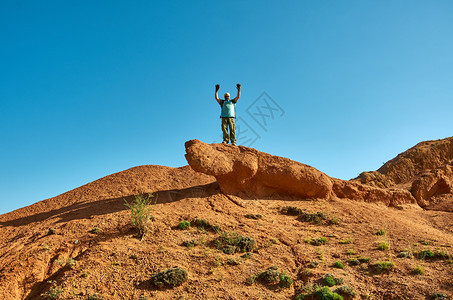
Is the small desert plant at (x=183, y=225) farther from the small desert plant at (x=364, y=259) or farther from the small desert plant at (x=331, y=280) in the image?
the small desert plant at (x=364, y=259)

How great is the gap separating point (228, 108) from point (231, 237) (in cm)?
635

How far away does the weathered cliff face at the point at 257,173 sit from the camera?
1309 centimetres

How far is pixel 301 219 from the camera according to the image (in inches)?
513

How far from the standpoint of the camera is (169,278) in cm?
820

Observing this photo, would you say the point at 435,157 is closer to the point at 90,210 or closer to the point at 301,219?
the point at 301,219

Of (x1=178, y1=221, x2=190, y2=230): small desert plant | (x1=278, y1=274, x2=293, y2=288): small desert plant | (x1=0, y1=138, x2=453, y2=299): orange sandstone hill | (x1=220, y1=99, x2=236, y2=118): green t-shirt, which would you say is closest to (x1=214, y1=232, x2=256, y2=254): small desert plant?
(x1=0, y1=138, x2=453, y2=299): orange sandstone hill

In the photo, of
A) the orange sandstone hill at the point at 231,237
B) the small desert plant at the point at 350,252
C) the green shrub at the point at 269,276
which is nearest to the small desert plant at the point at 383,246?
the orange sandstone hill at the point at 231,237

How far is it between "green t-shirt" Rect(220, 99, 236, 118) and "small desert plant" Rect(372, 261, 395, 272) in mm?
8454

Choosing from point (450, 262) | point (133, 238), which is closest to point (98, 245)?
point (133, 238)

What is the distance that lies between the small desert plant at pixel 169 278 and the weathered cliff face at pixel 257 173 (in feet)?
16.4

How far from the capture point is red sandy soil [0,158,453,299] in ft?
27.0

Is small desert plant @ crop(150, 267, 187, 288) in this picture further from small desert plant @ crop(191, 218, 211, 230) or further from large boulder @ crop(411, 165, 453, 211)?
large boulder @ crop(411, 165, 453, 211)

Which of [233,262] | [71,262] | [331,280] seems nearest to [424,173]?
[331,280]

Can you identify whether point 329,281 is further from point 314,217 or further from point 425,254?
point 314,217
